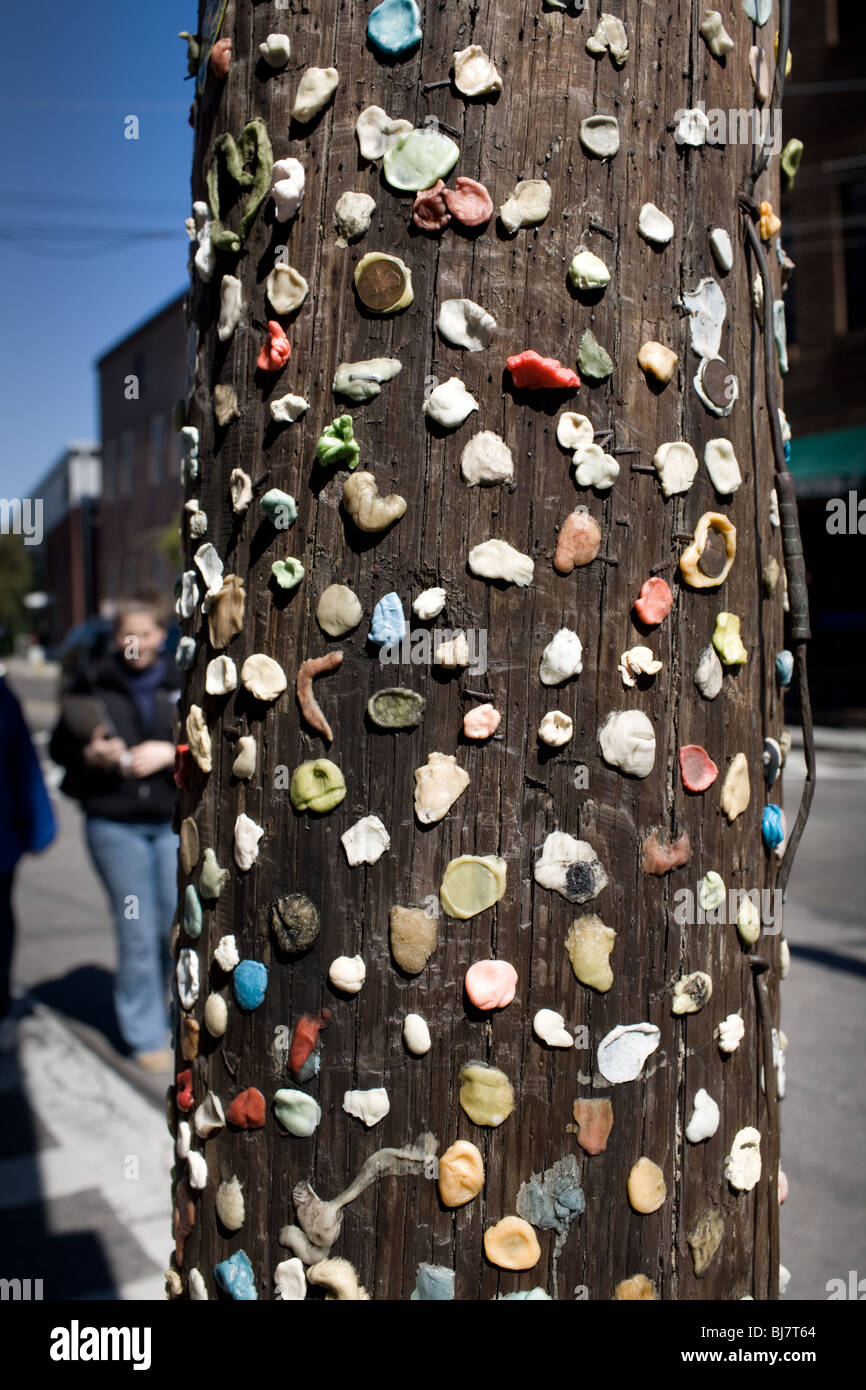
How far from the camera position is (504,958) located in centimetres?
110

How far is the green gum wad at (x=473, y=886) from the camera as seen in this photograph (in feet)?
3.58

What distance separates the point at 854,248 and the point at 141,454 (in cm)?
1942

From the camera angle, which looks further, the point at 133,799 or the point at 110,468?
the point at 110,468

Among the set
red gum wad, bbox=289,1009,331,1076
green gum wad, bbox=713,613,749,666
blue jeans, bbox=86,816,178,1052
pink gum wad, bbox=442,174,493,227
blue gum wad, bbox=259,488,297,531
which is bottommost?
blue jeans, bbox=86,816,178,1052

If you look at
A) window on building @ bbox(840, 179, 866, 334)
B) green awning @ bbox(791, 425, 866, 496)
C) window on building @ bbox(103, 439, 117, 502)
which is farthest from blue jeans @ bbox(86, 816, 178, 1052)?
Answer: window on building @ bbox(103, 439, 117, 502)

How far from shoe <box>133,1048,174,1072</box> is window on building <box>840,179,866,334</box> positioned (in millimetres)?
15637

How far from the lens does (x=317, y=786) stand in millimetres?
1120

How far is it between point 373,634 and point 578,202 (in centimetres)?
51

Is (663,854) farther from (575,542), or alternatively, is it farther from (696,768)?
(575,542)

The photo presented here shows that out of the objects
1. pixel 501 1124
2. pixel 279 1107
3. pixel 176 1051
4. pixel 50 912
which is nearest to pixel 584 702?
pixel 501 1124

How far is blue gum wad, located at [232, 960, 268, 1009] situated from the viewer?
1153mm

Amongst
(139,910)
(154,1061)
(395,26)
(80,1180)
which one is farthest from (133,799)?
(395,26)

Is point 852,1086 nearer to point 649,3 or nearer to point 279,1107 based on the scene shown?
point 279,1107

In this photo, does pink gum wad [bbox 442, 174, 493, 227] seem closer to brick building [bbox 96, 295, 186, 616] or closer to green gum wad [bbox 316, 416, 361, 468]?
green gum wad [bbox 316, 416, 361, 468]
